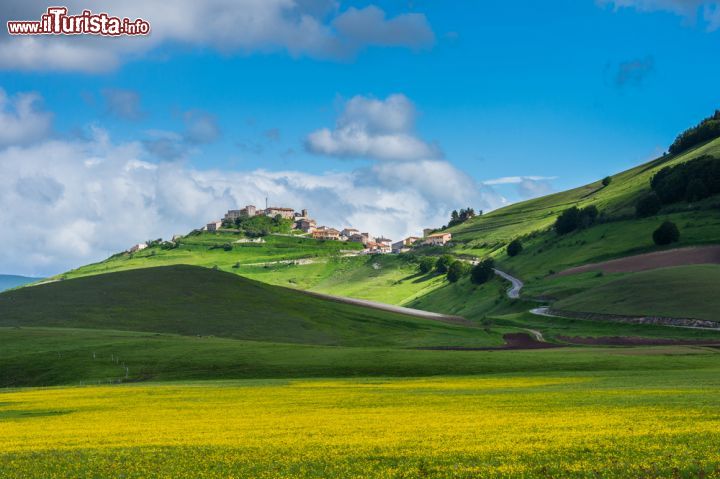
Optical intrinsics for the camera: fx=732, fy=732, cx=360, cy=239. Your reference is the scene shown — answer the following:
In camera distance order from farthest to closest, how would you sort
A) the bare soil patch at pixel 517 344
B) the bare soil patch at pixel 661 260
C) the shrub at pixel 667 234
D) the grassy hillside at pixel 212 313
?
the shrub at pixel 667 234 → the bare soil patch at pixel 661 260 → the grassy hillside at pixel 212 313 → the bare soil patch at pixel 517 344

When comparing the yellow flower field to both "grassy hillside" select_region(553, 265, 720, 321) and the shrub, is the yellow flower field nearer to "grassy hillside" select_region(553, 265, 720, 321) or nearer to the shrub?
"grassy hillside" select_region(553, 265, 720, 321)

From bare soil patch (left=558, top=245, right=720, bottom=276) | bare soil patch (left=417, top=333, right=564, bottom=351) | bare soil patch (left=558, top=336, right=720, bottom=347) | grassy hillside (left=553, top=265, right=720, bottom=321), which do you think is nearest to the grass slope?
bare soil patch (left=417, top=333, right=564, bottom=351)

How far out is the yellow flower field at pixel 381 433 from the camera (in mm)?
27328

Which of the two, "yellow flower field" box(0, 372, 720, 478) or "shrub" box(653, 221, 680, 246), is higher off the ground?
"shrub" box(653, 221, 680, 246)

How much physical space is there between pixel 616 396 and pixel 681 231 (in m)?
164

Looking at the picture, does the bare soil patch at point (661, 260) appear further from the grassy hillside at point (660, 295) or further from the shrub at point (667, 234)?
the grassy hillside at point (660, 295)

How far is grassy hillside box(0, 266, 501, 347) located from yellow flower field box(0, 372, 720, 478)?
6461 centimetres

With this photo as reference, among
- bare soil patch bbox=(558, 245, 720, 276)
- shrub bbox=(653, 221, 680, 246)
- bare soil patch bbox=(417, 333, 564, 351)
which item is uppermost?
shrub bbox=(653, 221, 680, 246)

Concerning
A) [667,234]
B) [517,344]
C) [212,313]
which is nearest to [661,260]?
[667,234]

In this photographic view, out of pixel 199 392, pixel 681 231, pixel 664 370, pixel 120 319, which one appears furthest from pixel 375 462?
pixel 681 231

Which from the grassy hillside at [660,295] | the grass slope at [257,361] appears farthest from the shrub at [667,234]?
the grass slope at [257,361]

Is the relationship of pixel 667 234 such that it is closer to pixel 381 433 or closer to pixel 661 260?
pixel 661 260

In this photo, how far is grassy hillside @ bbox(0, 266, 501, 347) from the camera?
424 feet

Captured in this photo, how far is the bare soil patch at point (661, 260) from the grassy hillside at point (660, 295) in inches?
480
